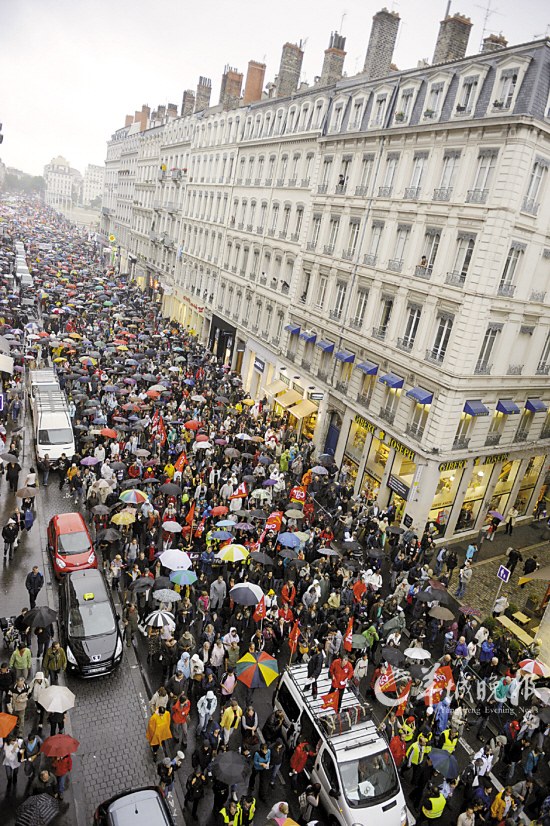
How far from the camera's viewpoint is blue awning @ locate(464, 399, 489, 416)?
2395 centimetres

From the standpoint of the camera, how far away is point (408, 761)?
1303 centimetres

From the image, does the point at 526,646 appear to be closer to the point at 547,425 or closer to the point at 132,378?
the point at 547,425

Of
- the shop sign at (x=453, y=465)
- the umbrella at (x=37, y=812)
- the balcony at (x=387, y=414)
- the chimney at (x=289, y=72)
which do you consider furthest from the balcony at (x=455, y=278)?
the chimney at (x=289, y=72)

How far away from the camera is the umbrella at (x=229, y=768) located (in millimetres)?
10375

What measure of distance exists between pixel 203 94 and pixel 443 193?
47.3 metres

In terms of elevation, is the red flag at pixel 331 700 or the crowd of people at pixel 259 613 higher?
the red flag at pixel 331 700

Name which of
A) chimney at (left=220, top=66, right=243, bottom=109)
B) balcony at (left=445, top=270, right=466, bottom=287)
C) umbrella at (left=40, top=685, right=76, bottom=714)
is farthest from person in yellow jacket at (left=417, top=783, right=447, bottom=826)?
chimney at (left=220, top=66, right=243, bottom=109)

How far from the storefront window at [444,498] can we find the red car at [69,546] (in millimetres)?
15216

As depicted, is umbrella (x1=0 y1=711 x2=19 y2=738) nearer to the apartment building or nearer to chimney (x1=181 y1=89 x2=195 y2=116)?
the apartment building

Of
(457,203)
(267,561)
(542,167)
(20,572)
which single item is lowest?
(20,572)

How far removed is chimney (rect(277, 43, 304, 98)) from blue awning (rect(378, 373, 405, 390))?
27989mm

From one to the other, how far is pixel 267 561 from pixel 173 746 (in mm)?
6317

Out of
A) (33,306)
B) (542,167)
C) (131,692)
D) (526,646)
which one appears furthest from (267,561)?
(33,306)

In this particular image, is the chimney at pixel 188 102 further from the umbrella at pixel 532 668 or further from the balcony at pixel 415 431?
the umbrella at pixel 532 668
